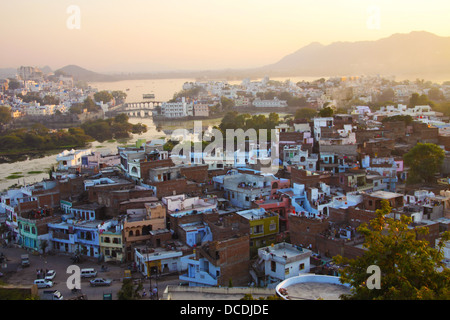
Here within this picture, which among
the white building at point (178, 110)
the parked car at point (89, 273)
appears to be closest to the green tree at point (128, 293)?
the parked car at point (89, 273)

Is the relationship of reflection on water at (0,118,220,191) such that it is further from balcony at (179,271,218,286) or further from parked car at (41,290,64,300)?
balcony at (179,271,218,286)

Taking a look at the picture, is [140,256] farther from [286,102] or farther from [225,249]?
[286,102]

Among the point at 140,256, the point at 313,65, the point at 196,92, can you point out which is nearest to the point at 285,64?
the point at 313,65

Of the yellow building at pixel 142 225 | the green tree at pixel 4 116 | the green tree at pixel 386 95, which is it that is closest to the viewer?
the yellow building at pixel 142 225

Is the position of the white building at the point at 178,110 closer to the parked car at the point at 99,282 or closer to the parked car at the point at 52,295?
the parked car at the point at 99,282

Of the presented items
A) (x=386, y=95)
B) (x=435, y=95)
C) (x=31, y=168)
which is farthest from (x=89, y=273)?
(x=386, y=95)

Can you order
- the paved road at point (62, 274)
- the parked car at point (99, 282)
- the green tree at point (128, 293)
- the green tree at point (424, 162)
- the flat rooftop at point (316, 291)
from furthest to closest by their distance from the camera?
the green tree at point (424, 162), the parked car at point (99, 282), the paved road at point (62, 274), the green tree at point (128, 293), the flat rooftop at point (316, 291)
